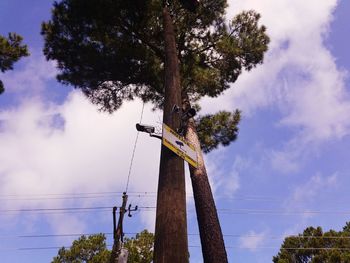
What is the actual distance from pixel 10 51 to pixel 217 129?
6834mm

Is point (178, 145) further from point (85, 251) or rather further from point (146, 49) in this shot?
point (85, 251)

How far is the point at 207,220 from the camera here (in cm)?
604

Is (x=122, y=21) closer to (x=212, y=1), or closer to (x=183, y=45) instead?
(x=183, y=45)

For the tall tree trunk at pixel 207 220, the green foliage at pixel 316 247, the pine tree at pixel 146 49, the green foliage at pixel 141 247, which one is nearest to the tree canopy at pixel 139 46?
the pine tree at pixel 146 49

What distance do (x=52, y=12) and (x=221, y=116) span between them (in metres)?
6.27

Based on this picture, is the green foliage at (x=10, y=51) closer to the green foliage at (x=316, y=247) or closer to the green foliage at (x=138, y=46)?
the green foliage at (x=138, y=46)

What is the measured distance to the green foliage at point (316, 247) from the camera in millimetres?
23984

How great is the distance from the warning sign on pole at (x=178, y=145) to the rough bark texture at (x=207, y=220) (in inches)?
92.5

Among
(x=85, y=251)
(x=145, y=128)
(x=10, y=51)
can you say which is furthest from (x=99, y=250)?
(x=145, y=128)

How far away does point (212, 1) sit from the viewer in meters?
11.3

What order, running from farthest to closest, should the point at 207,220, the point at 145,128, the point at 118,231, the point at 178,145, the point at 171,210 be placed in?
the point at 118,231
the point at 207,220
the point at 145,128
the point at 178,145
the point at 171,210

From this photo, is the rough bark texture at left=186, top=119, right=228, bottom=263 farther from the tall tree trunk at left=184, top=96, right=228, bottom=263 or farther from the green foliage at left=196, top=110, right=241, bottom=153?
the green foliage at left=196, top=110, right=241, bottom=153

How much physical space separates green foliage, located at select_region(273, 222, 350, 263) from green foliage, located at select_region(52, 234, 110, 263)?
41.9ft

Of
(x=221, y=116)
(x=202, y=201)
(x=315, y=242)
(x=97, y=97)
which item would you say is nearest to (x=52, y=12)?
(x=97, y=97)
